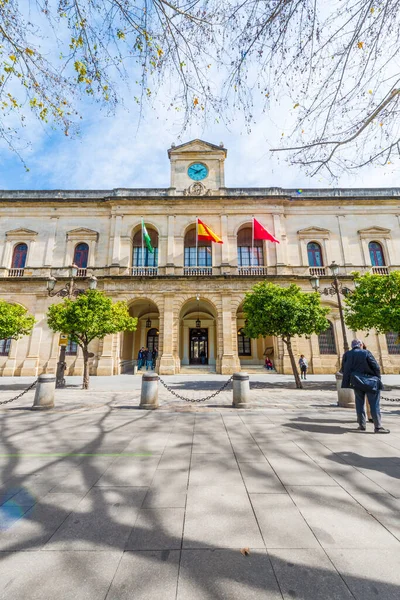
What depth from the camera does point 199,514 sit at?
2473 millimetres

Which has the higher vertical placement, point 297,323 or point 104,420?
point 297,323

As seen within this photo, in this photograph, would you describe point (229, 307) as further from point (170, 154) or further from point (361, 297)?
point (170, 154)

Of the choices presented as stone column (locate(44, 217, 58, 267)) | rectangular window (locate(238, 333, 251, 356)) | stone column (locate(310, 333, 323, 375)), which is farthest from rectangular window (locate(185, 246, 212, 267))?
stone column (locate(44, 217, 58, 267))

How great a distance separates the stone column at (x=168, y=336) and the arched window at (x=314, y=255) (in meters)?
11.6

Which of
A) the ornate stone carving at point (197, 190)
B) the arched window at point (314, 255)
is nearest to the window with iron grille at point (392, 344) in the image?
the arched window at point (314, 255)

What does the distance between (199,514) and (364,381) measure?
168 inches

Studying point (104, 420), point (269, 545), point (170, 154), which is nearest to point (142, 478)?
point (269, 545)

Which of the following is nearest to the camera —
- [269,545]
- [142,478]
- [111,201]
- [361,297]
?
[269,545]

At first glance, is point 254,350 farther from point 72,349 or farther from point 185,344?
point 72,349

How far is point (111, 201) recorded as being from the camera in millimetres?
21203

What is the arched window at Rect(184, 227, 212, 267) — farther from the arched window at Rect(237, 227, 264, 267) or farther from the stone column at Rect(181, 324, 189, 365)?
the stone column at Rect(181, 324, 189, 365)

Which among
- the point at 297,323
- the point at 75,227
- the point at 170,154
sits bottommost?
the point at 297,323

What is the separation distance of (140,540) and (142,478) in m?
1.16

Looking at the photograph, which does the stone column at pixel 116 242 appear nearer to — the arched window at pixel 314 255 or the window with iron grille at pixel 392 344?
the arched window at pixel 314 255
